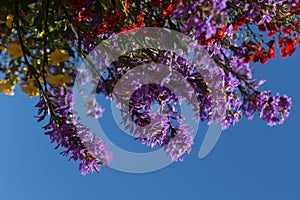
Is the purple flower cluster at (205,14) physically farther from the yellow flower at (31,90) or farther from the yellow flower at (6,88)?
the yellow flower at (6,88)

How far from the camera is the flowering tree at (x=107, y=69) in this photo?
7.73ft

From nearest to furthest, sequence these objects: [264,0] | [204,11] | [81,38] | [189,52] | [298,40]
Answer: [204,11] → [81,38] → [189,52] → [264,0] → [298,40]

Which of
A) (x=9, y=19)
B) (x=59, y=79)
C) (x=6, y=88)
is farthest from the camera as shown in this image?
(x=6, y=88)

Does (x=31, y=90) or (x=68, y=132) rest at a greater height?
(x=31, y=90)

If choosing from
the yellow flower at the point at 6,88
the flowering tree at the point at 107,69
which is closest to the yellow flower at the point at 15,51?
the flowering tree at the point at 107,69

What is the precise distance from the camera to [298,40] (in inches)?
155

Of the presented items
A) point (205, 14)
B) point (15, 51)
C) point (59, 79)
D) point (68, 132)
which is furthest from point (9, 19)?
point (205, 14)

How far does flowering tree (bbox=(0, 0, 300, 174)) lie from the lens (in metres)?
2.36

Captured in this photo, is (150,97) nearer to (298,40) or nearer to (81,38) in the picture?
(81,38)

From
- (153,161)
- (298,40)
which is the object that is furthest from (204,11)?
(298,40)

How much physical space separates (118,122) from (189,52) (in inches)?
21.3

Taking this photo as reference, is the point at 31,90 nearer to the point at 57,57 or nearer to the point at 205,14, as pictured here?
the point at 57,57

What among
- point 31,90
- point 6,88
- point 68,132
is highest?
point 6,88

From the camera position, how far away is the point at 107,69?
8.79ft
